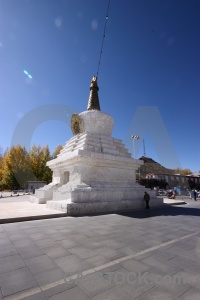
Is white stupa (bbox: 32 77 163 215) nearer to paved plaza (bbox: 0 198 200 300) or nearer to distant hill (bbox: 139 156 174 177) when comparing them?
paved plaza (bbox: 0 198 200 300)

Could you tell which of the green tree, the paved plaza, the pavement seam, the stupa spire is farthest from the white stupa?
the green tree

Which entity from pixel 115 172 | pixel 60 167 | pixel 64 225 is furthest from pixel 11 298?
pixel 60 167

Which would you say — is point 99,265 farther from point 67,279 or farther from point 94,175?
point 94,175

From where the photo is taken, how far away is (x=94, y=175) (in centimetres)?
1132

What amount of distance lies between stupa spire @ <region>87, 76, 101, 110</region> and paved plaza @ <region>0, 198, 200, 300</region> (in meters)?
12.3

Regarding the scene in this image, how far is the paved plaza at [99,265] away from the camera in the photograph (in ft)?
7.68

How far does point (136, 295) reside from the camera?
2.26m

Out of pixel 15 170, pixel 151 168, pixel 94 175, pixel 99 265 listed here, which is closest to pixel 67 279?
pixel 99 265

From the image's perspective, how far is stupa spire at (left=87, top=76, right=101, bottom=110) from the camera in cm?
1575

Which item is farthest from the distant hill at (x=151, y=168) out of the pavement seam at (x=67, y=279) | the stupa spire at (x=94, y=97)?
the pavement seam at (x=67, y=279)

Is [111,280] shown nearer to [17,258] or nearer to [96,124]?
[17,258]

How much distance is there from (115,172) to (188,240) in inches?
303

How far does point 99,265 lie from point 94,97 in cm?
1486

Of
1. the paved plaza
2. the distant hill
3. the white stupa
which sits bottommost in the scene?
the paved plaza
